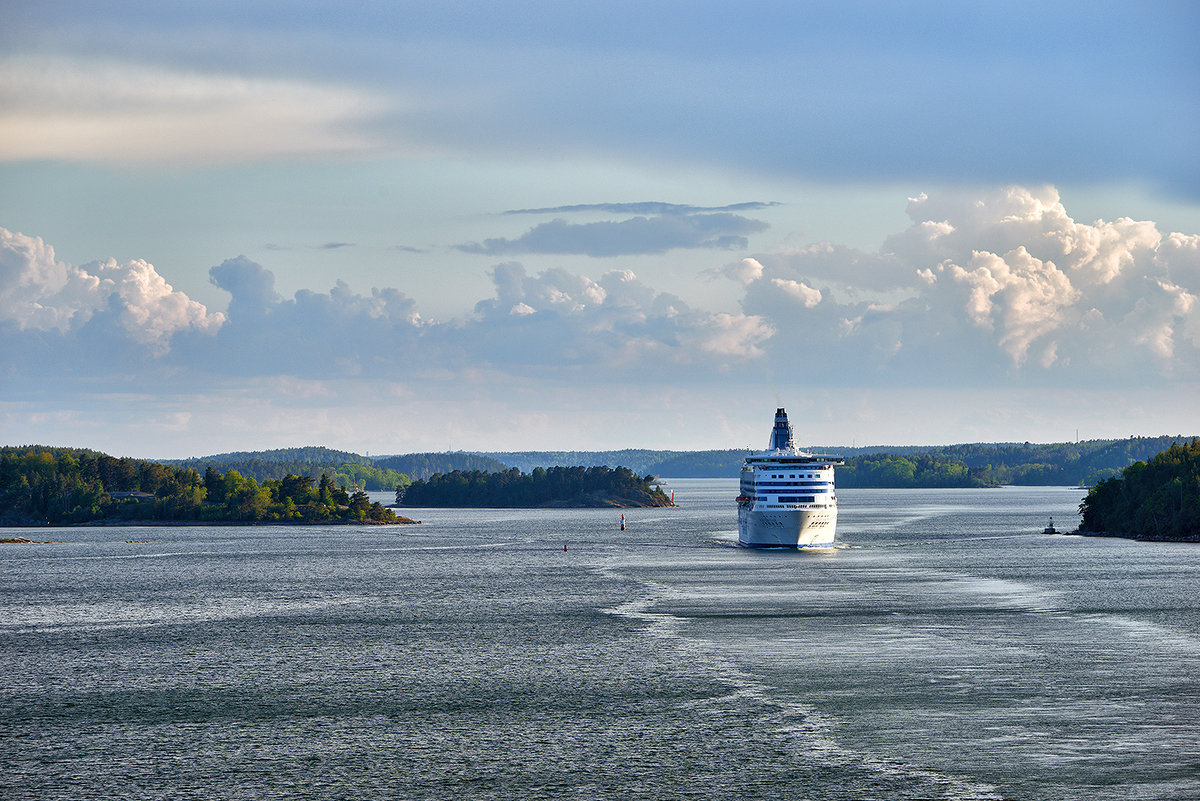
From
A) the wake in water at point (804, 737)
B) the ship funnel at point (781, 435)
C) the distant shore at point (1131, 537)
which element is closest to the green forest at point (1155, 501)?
the distant shore at point (1131, 537)

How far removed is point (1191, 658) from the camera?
65.1 m

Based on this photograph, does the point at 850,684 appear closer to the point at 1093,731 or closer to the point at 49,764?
the point at 1093,731

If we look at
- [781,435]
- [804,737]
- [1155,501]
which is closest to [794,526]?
[781,435]

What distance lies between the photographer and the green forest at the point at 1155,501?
548 ft

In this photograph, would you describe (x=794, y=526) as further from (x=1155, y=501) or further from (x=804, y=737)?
(x=804, y=737)

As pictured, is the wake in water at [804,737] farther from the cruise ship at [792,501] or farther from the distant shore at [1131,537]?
the distant shore at [1131,537]

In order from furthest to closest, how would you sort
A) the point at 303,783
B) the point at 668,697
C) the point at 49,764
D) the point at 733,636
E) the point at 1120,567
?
the point at 1120,567, the point at 733,636, the point at 668,697, the point at 49,764, the point at 303,783

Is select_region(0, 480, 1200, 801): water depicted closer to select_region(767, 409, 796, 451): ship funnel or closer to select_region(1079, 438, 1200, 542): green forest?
select_region(767, 409, 796, 451): ship funnel

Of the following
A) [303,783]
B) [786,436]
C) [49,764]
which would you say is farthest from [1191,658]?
[786,436]

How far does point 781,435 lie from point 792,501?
16.9 meters

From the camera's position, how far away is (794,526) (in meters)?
145

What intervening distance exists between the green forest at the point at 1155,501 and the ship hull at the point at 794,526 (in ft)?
175

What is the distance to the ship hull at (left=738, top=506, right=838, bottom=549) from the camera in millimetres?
144125

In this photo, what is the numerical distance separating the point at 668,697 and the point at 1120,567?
86.0m
